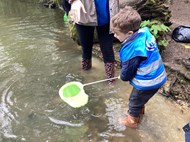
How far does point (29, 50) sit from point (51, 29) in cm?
132

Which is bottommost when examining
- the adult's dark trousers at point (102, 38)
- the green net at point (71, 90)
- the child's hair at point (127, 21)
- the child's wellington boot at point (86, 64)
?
the child's wellington boot at point (86, 64)

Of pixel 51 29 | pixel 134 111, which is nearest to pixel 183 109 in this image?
pixel 134 111

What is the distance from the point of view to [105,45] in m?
3.56

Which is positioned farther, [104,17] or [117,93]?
[117,93]

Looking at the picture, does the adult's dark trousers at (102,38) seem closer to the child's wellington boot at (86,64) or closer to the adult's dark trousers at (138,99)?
the child's wellington boot at (86,64)

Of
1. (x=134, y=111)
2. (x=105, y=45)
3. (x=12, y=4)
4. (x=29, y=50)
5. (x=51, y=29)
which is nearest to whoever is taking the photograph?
(x=134, y=111)

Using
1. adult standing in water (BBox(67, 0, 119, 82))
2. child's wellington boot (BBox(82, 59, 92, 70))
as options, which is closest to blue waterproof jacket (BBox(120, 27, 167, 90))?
adult standing in water (BBox(67, 0, 119, 82))

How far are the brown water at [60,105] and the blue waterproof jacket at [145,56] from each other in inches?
24.0

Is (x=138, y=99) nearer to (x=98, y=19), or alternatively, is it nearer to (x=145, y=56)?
(x=145, y=56)

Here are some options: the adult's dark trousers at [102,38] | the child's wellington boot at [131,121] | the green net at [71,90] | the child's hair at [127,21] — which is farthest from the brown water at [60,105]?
the child's hair at [127,21]

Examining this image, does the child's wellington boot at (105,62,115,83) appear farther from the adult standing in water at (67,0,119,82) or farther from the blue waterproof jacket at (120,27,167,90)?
the blue waterproof jacket at (120,27,167,90)

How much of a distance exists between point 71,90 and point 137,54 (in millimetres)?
980

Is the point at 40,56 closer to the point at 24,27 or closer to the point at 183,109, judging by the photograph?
the point at 24,27

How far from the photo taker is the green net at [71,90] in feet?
10.2
